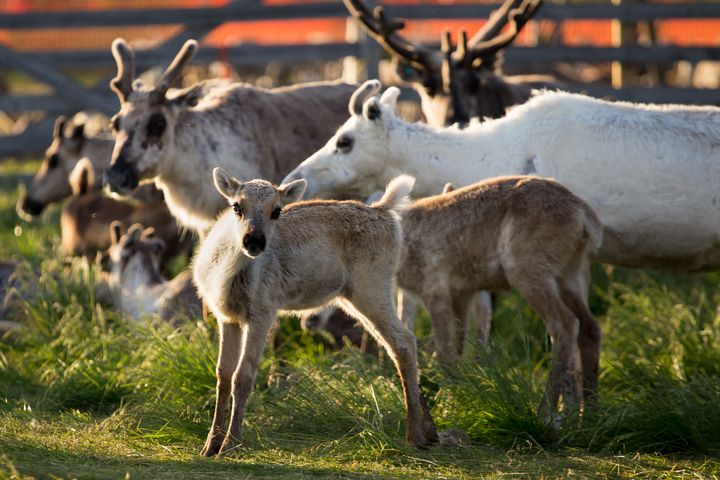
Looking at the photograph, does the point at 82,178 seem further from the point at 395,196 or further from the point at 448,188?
the point at 395,196

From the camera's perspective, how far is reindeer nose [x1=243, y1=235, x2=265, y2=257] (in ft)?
16.9

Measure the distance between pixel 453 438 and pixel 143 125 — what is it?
3300mm

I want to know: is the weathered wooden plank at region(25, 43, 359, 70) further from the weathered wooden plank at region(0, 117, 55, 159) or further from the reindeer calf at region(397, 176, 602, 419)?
the reindeer calf at region(397, 176, 602, 419)

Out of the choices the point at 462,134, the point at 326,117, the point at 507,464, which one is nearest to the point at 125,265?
the point at 326,117

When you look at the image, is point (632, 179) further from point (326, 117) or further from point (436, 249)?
point (326, 117)

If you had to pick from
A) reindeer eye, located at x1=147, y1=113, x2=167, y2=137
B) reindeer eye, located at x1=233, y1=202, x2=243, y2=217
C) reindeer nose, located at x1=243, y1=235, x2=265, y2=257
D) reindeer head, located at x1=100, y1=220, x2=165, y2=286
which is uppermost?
reindeer eye, located at x1=147, y1=113, x2=167, y2=137

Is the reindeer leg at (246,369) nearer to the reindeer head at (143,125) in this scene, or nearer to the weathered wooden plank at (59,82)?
the reindeer head at (143,125)

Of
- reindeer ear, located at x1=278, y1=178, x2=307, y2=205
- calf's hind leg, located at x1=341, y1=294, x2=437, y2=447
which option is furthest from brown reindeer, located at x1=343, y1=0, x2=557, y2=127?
reindeer ear, located at x1=278, y1=178, x2=307, y2=205

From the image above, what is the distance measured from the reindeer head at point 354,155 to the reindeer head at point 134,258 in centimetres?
180

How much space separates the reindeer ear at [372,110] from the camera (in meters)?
7.40

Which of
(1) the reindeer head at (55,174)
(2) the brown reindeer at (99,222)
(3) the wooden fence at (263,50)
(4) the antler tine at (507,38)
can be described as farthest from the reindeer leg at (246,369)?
(3) the wooden fence at (263,50)

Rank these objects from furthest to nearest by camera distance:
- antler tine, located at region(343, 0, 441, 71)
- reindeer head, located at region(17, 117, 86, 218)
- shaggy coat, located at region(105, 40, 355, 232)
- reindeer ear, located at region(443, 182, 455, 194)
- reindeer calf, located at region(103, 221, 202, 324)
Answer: reindeer head, located at region(17, 117, 86, 218), antler tine, located at region(343, 0, 441, 71), reindeer calf, located at region(103, 221, 202, 324), shaggy coat, located at region(105, 40, 355, 232), reindeer ear, located at region(443, 182, 455, 194)

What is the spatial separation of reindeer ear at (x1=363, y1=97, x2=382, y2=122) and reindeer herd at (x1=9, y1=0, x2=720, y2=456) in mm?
14

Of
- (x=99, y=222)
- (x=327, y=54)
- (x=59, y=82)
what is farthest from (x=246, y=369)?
(x=59, y=82)
